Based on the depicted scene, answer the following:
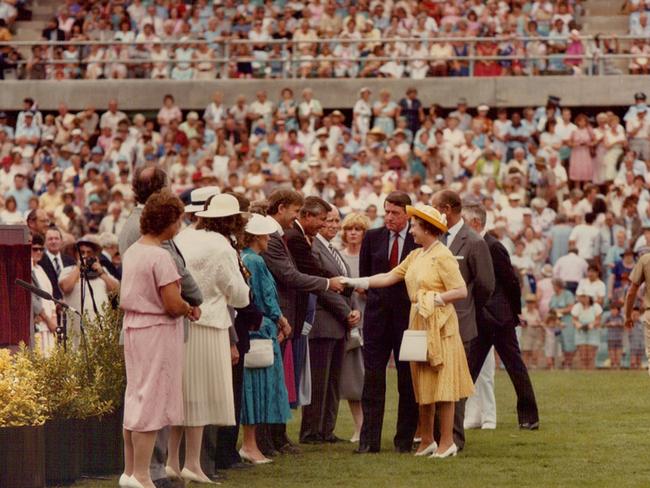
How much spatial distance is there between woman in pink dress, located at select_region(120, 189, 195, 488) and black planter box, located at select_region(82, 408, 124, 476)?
1.34m

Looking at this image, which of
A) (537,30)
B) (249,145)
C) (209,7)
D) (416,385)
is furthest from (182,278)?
(209,7)

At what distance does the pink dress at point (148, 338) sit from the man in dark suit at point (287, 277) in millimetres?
2946

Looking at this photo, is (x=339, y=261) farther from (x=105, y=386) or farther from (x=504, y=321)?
(x=105, y=386)

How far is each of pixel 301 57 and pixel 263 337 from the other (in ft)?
67.2

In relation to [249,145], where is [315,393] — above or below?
below

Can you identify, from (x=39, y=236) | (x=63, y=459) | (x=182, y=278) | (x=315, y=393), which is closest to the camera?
(x=182, y=278)

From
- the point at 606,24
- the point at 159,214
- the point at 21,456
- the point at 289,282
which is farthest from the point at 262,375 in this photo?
the point at 606,24

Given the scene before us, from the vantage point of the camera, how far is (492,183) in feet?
90.1

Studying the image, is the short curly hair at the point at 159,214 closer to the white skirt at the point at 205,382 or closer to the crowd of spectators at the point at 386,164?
the white skirt at the point at 205,382

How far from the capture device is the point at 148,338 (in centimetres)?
1062

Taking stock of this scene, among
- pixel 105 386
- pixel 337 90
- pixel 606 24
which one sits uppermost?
pixel 606 24

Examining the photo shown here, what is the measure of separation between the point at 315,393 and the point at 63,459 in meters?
3.26

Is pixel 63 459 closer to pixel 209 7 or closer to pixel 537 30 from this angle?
pixel 537 30

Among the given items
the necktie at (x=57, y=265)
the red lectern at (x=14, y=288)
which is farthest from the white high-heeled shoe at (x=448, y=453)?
the necktie at (x=57, y=265)
